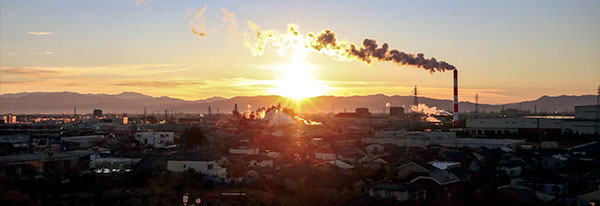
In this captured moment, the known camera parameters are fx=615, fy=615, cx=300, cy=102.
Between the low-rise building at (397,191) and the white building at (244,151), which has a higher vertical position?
the white building at (244,151)

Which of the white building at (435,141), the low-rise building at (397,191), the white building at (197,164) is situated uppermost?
the white building at (435,141)

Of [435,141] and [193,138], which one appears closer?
[193,138]

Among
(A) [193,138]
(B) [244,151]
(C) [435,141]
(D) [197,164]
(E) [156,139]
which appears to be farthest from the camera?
(E) [156,139]

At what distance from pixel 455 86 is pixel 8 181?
1142 inches

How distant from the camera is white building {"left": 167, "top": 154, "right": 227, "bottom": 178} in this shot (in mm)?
17516

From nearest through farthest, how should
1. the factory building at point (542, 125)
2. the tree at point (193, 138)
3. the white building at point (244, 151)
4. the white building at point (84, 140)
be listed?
the white building at point (244, 151) < the white building at point (84, 140) < the tree at point (193, 138) < the factory building at point (542, 125)

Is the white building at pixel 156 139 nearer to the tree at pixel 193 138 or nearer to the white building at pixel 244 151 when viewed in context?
the tree at pixel 193 138

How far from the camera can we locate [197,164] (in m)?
17.6

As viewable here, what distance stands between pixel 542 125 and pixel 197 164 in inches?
939

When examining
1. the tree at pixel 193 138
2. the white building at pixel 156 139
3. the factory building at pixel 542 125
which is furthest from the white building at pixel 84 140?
the factory building at pixel 542 125

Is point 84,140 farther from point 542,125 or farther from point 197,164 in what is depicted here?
Result: point 542,125

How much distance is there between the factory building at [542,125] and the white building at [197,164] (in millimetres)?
20544

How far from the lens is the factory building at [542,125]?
108ft

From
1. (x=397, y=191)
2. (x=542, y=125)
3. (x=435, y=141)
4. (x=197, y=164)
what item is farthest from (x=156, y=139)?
(x=542, y=125)
